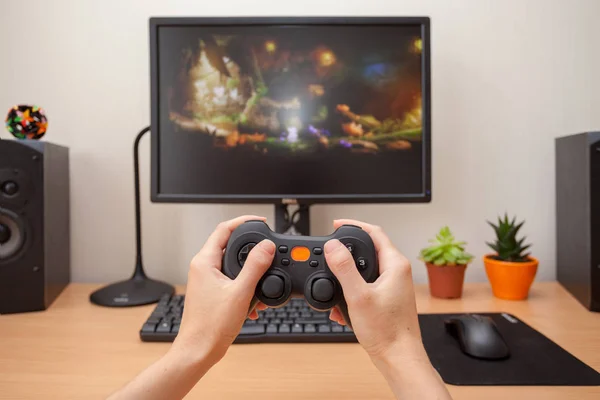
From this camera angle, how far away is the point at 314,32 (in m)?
0.87

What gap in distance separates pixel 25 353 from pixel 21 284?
229 millimetres

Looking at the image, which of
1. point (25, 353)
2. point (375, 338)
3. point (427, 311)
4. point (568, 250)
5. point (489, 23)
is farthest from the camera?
point (489, 23)

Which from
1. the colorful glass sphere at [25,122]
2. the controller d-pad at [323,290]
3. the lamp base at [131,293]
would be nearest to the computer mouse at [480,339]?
the controller d-pad at [323,290]

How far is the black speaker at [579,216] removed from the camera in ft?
2.64

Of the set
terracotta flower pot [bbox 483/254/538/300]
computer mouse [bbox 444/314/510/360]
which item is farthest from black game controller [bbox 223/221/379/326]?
terracotta flower pot [bbox 483/254/538/300]

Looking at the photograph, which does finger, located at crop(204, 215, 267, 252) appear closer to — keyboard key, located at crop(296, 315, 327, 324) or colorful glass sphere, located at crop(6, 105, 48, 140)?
keyboard key, located at crop(296, 315, 327, 324)

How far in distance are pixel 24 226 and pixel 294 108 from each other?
0.54 metres

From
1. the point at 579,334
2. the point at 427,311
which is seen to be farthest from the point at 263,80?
the point at 579,334

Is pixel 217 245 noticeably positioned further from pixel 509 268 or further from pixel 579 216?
pixel 579 216

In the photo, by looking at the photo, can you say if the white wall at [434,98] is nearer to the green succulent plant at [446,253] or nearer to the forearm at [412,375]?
the green succulent plant at [446,253]

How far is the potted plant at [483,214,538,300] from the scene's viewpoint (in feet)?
2.81

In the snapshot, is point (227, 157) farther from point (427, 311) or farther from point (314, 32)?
point (427, 311)

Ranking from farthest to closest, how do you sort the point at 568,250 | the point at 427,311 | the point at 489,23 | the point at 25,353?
the point at 489,23 → the point at 568,250 → the point at 427,311 → the point at 25,353

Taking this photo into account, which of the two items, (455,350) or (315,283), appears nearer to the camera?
(315,283)
